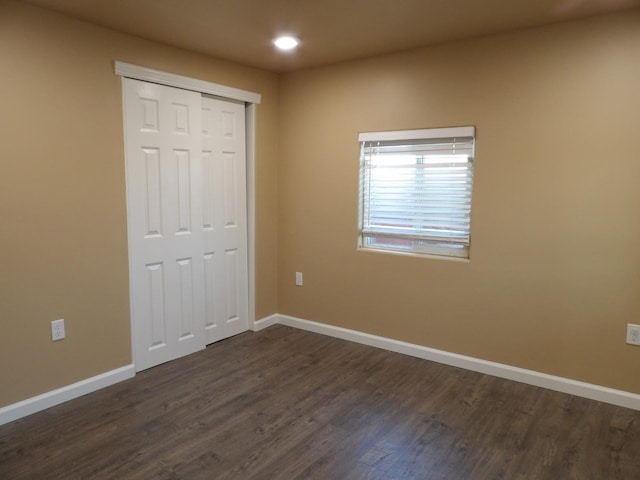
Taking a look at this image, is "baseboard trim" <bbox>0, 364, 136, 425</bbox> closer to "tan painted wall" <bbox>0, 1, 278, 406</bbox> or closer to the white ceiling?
"tan painted wall" <bbox>0, 1, 278, 406</bbox>

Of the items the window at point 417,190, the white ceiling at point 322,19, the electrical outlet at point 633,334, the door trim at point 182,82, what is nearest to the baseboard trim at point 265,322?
the window at point 417,190

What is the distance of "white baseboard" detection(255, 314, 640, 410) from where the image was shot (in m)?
2.74

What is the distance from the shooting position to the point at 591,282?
109 inches

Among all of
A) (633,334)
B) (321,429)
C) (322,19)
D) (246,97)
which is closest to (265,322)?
(321,429)

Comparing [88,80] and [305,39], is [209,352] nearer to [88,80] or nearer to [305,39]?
[88,80]

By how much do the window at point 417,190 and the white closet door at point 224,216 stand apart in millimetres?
1053

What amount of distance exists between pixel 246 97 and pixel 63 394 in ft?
8.38

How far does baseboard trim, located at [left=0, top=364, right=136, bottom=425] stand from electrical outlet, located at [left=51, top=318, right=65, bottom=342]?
0.32m

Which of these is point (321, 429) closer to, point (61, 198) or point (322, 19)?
point (61, 198)

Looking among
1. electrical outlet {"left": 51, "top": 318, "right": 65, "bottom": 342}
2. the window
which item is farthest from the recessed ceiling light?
electrical outlet {"left": 51, "top": 318, "right": 65, "bottom": 342}

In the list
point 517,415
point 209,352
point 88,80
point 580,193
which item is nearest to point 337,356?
point 209,352

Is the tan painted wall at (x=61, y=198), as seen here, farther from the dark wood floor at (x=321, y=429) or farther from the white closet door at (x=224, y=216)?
the white closet door at (x=224, y=216)

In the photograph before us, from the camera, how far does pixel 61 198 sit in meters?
2.63

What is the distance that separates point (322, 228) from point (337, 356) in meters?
1.11
